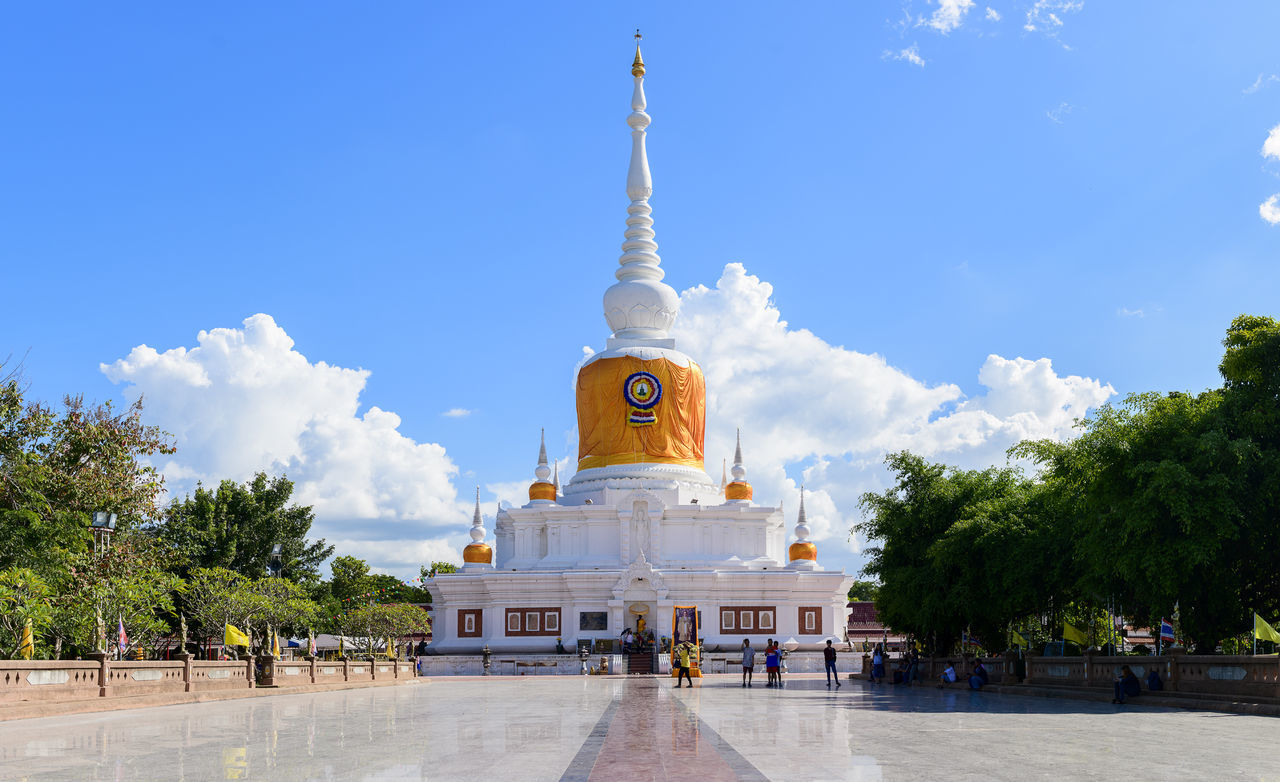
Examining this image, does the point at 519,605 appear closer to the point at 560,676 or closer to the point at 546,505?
the point at 546,505

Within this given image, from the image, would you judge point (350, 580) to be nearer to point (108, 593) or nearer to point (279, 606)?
point (279, 606)

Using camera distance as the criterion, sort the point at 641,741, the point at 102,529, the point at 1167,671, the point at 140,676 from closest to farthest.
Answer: the point at 641,741
the point at 1167,671
the point at 140,676
the point at 102,529

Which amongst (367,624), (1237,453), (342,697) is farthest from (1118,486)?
(367,624)

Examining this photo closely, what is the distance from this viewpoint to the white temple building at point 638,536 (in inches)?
2645

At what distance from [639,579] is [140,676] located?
39.2 m

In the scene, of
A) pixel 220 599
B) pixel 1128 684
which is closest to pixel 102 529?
pixel 220 599

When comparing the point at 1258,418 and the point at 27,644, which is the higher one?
the point at 1258,418

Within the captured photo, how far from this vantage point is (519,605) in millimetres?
68125

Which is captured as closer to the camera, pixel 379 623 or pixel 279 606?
pixel 279 606

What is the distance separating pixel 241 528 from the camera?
67.6 meters

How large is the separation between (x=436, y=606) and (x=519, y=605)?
811 cm

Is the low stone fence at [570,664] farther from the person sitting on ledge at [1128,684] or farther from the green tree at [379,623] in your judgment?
the person sitting on ledge at [1128,684]

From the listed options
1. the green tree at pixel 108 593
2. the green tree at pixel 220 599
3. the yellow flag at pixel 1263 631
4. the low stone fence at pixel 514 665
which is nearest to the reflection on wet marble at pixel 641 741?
the yellow flag at pixel 1263 631

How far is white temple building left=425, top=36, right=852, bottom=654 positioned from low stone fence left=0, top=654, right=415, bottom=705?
2487 centimetres
